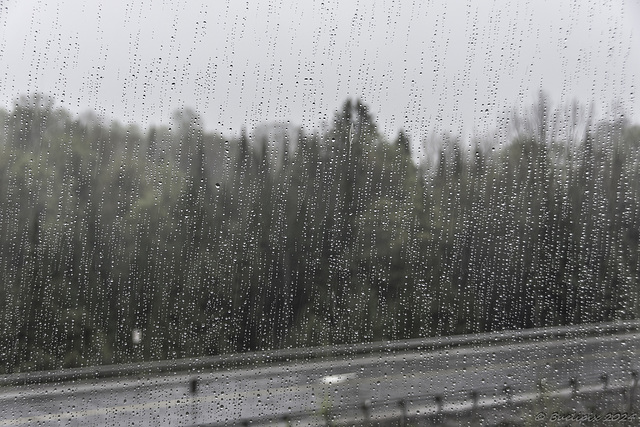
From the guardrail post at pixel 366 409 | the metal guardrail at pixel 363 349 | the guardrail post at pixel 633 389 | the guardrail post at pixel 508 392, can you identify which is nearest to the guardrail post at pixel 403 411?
the guardrail post at pixel 366 409

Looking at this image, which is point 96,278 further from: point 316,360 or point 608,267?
point 608,267

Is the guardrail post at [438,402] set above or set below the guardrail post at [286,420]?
above

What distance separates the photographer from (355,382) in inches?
147

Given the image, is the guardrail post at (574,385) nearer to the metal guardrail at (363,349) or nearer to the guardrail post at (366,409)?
the metal guardrail at (363,349)

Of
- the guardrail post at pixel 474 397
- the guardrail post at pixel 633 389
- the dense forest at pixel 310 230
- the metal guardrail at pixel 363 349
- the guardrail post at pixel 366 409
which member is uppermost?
the dense forest at pixel 310 230

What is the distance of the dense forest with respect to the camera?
3.69 m

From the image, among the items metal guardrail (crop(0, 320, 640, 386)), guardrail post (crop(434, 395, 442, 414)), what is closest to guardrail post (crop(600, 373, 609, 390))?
metal guardrail (crop(0, 320, 640, 386))

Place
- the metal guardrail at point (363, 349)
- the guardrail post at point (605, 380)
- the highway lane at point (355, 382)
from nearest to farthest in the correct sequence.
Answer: the highway lane at point (355, 382)
the metal guardrail at point (363, 349)
the guardrail post at point (605, 380)

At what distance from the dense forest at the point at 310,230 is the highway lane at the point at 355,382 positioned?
0.63 feet

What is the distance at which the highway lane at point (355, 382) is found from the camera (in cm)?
356

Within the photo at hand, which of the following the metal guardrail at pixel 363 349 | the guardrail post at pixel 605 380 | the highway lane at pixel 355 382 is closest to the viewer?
the highway lane at pixel 355 382

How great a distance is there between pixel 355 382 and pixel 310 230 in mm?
1119

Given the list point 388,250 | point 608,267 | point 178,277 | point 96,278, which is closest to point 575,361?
point 608,267

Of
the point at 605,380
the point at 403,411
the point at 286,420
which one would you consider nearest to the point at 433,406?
the point at 403,411
